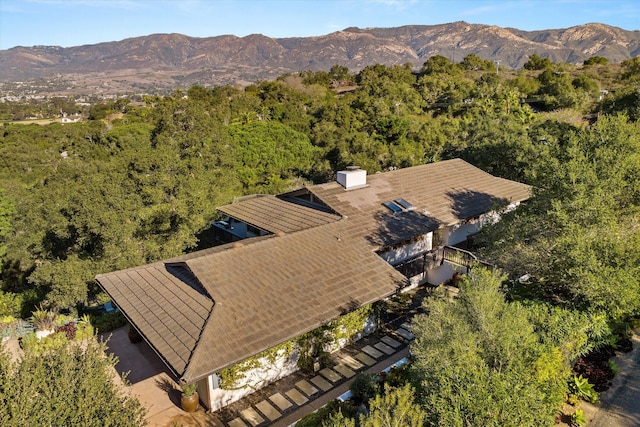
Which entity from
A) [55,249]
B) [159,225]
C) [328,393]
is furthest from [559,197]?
[55,249]

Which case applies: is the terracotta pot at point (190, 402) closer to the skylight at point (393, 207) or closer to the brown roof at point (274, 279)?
the brown roof at point (274, 279)

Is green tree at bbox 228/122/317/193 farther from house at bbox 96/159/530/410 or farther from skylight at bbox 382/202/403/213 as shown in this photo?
skylight at bbox 382/202/403/213

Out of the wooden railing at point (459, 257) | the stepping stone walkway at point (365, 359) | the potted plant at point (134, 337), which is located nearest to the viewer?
the stepping stone walkway at point (365, 359)

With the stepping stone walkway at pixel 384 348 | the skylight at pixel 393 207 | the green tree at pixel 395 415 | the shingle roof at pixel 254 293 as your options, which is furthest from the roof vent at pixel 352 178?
the green tree at pixel 395 415

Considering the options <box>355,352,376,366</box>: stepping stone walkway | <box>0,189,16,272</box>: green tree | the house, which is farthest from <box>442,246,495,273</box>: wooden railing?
<box>0,189,16,272</box>: green tree

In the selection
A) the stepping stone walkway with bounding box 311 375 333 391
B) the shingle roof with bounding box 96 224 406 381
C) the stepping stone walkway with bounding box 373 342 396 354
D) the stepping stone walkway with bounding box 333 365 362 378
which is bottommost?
the stepping stone walkway with bounding box 373 342 396 354
